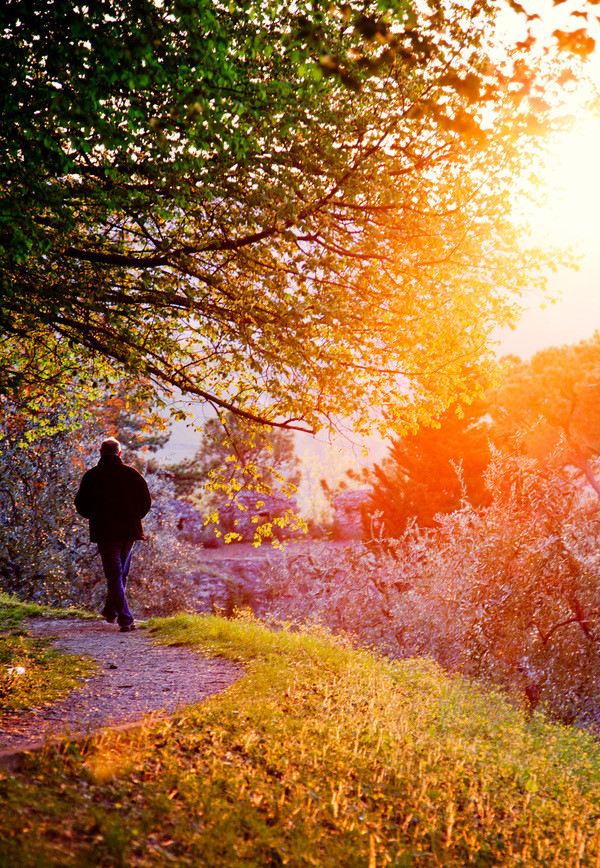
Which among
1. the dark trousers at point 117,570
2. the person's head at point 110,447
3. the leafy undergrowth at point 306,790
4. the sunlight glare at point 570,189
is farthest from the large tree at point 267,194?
the leafy undergrowth at point 306,790

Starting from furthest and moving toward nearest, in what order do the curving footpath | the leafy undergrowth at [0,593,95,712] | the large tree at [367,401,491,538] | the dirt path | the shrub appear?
the large tree at [367,401,491,538], the shrub, the leafy undergrowth at [0,593,95,712], the dirt path, the curving footpath

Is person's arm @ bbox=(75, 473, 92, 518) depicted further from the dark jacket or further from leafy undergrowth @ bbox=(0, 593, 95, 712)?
leafy undergrowth @ bbox=(0, 593, 95, 712)

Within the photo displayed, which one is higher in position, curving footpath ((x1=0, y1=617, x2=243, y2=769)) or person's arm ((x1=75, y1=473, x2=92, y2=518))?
person's arm ((x1=75, y1=473, x2=92, y2=518))

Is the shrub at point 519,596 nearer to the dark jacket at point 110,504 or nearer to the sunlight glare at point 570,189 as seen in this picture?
the sunlight glare at point 570,189

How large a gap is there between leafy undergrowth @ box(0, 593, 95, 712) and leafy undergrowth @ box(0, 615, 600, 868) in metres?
1.49

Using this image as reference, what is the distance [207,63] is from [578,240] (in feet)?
19.9

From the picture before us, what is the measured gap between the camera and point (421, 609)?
41.2ft

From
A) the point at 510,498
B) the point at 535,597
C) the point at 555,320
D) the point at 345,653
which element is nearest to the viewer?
the point at 345,653

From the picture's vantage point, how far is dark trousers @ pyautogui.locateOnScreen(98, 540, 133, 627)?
9.54 m

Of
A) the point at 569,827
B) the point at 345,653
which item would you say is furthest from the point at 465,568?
the point at 569,827

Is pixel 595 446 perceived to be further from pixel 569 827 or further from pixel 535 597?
pixel 569 827

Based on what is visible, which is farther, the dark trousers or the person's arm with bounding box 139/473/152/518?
the person's arm with bounding box 139/473/152/518

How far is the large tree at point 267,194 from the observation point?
5.81m

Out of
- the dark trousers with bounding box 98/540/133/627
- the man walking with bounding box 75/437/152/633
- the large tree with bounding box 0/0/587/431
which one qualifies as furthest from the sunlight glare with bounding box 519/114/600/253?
the dark trousers with bounding box 98/540/133/627
